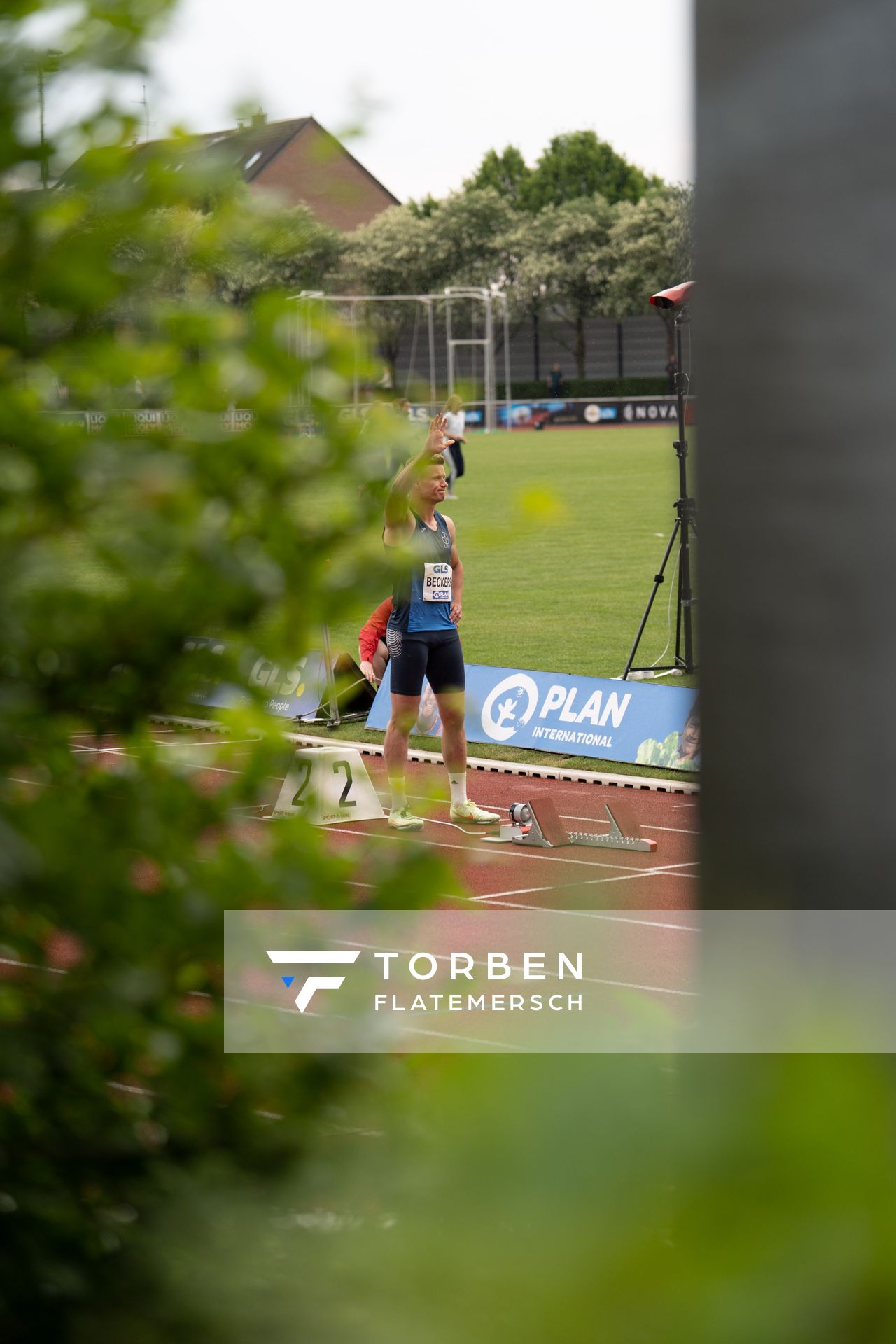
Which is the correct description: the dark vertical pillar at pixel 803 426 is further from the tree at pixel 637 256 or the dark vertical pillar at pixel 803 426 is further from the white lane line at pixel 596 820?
the tree at pixel 637 256

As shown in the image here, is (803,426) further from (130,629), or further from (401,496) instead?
(130,629)

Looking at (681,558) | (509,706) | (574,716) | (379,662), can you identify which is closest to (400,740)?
(379,662)

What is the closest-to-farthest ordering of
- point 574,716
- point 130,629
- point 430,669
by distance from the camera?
point 130,629 < point 430,669 < point 574,716

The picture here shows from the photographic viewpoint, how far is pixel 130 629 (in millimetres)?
1532

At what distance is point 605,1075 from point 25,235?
3.79ft

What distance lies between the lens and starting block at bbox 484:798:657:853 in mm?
9211

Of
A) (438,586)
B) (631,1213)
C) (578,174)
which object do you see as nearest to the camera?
(631,1213)

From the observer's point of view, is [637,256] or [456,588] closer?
[456,588]

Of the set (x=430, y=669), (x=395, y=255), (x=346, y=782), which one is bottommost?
(x=346, y=782)

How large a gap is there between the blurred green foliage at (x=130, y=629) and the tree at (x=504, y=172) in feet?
355

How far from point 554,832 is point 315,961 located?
25.5 feet

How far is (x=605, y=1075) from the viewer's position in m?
0.74

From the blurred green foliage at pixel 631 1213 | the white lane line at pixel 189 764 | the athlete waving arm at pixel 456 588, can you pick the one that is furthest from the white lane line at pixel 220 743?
the athlete waving arm at pixel 456 588

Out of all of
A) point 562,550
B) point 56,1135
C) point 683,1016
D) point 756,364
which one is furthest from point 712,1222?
point 562,550
